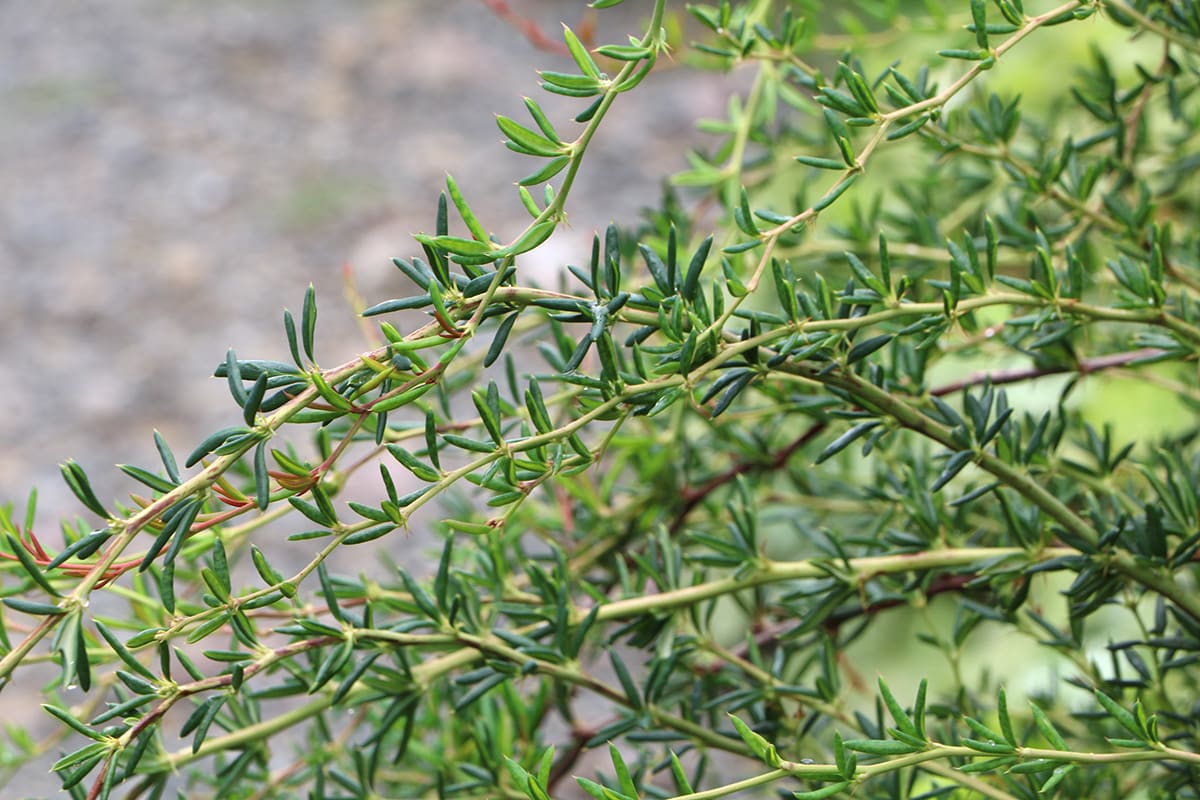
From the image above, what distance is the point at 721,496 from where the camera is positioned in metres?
0.75

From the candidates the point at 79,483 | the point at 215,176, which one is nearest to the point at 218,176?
the point at 215,176

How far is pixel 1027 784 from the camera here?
44 centimetres

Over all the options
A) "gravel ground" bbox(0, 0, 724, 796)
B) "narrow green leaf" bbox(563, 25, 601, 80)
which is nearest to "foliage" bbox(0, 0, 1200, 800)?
"narrow green leaf" bbox(563, 25, 601, 80)

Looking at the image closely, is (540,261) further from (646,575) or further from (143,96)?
(646,575)

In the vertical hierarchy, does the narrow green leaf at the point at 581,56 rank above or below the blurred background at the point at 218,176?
below

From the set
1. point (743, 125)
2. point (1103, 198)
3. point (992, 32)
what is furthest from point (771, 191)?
point (992, 32)

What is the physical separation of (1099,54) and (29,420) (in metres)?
1.78

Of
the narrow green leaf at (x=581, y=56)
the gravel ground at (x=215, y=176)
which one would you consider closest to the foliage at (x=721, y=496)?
the narrow green leaf at (x=581, y=56)

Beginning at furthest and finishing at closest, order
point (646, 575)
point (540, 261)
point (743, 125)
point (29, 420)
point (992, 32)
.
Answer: point (540, 261)
point (29, 420)
point (743, 125)
point (646, 575)
point (992, 32)

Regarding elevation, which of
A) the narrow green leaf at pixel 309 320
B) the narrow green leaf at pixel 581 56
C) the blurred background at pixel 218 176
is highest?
the blurred background at pixel 218 176

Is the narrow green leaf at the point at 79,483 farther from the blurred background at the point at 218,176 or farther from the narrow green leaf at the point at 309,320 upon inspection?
the blurred background at the point at 218,176

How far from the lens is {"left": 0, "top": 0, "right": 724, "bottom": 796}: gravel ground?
6.61ft

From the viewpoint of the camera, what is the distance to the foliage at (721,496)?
368 millimetres

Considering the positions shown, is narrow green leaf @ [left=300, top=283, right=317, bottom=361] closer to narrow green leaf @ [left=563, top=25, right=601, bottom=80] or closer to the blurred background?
narrow green leaf @ [left=563, top=25, right=601, bottom=80]
